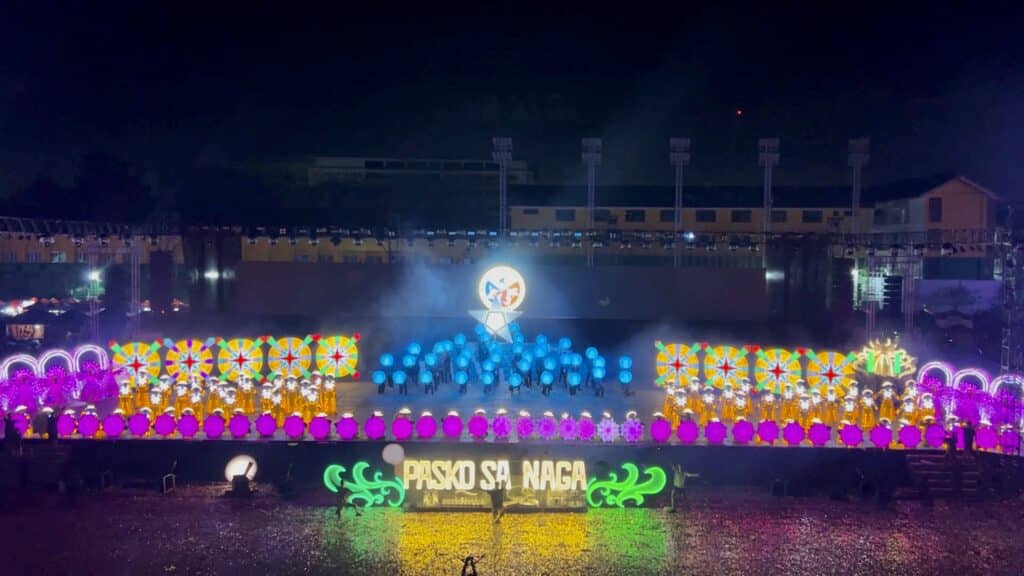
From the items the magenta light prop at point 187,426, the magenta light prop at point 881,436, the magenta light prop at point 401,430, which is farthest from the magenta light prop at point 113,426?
the magenta light prop at point 881,436

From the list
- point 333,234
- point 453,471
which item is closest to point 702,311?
point 333,234

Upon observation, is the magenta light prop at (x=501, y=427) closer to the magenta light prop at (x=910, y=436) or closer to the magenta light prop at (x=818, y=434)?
the magenta light prop at (x=818, y=434)

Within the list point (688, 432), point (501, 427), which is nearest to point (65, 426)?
point (501, 427)

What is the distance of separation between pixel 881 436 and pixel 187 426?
10917 millimetres

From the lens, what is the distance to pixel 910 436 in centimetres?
1256

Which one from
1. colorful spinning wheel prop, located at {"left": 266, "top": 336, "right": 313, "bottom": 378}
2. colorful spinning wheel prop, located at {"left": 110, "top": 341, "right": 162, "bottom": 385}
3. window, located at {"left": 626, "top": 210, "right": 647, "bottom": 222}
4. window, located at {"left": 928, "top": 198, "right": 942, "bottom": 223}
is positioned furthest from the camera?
window, located at {"left": 928, "top": 198, "right": 942, "bottom": 223}

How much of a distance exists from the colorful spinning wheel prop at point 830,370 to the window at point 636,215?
41.1 ft

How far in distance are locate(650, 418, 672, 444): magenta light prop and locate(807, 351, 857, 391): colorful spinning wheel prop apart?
4.43 metres

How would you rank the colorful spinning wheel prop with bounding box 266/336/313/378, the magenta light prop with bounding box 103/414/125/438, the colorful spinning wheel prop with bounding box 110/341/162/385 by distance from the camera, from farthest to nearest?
the colorful spinning wheel prop with bounding box 266/336/313/378 < the colorful spinning wheel prop with bounding box 110/341/162/385 < the magenta light prop with bounding box 103/414/125/438

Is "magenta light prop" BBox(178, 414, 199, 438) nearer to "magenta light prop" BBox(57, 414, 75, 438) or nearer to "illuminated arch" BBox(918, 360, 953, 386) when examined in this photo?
"magenta light prop" BBox(57, 414, 75, 438)

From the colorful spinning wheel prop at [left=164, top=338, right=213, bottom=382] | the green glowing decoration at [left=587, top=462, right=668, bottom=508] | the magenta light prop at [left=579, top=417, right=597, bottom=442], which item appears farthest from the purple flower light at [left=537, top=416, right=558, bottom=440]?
the colorful spinning wheel prop at [left=164, top=338, right=213, bottom=382]

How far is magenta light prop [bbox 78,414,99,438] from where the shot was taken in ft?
42.5

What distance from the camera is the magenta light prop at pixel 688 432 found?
1267 cm

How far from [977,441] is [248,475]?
1128 centimetres
